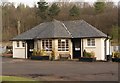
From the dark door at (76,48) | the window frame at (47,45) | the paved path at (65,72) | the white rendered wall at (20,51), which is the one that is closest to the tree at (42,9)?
the white rendered wall at (20,51)

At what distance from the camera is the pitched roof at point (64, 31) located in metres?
35.8

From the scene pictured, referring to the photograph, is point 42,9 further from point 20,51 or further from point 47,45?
point 47,45

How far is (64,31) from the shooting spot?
123ft

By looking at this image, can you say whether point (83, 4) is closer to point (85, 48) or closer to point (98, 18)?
point (98, 18)

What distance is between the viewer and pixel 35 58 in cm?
3441

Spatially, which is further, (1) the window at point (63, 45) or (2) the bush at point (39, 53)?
(1) the window at point (63, 45)

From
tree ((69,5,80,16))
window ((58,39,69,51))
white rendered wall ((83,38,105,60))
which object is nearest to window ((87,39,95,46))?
white rendered wall ((83,38,105,60))

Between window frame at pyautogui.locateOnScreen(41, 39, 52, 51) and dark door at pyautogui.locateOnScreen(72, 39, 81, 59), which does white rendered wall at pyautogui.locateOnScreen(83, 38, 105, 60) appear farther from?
window frame at pyautogui.locateOnScreen(41, 39, 52, 51)

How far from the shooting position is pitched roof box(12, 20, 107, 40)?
35.8 metres

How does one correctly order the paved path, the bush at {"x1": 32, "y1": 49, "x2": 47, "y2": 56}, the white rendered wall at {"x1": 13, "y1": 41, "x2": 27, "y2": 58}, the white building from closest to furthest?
the paved path < the bush at {"x1": 32, "y1": 49, "x2": 47, "y2": 56} < the white building < the white rendered wall at {"x1": 13, "y1": 41, "x2": 27, "y2": 58}

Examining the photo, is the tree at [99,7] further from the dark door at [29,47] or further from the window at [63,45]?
the window at [63,45]

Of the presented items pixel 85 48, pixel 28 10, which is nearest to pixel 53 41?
pixel 85 48

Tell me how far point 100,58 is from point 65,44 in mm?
4282

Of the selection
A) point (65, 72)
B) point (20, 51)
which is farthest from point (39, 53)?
point (65, 72)
